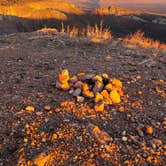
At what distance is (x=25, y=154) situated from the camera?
2820mm

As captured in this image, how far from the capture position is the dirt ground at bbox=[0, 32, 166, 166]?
9.31ft

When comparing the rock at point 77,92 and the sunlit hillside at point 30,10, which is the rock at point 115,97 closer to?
the rock at point 77,92

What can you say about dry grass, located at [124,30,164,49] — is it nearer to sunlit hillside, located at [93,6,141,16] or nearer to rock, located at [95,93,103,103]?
rock, located at [95,93,103,103]

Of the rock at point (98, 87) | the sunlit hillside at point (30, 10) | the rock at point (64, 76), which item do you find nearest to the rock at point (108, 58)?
the rock at point (64, 76)

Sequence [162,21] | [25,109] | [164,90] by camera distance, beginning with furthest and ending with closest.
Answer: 1. [162,21]
2. [164,90]
3. [25,109]

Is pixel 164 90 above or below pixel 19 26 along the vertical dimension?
above

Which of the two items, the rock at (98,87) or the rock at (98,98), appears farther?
the rock at (98,87)

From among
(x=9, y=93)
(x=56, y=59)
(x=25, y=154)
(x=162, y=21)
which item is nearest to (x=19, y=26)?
(x=162, y=21)

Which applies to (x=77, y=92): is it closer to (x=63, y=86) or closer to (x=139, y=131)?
(x=63, y=86)

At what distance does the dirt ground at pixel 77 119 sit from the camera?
284 centimetres

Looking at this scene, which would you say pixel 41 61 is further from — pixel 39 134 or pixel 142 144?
pixel 142 144

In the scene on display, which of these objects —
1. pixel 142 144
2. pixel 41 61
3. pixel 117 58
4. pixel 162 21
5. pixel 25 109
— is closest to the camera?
pixel 142 144

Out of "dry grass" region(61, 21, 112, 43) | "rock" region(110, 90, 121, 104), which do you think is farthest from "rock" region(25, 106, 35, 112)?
"dry grass" region(61, 21, 112, 43)

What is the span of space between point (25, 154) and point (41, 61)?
9.23 ft
